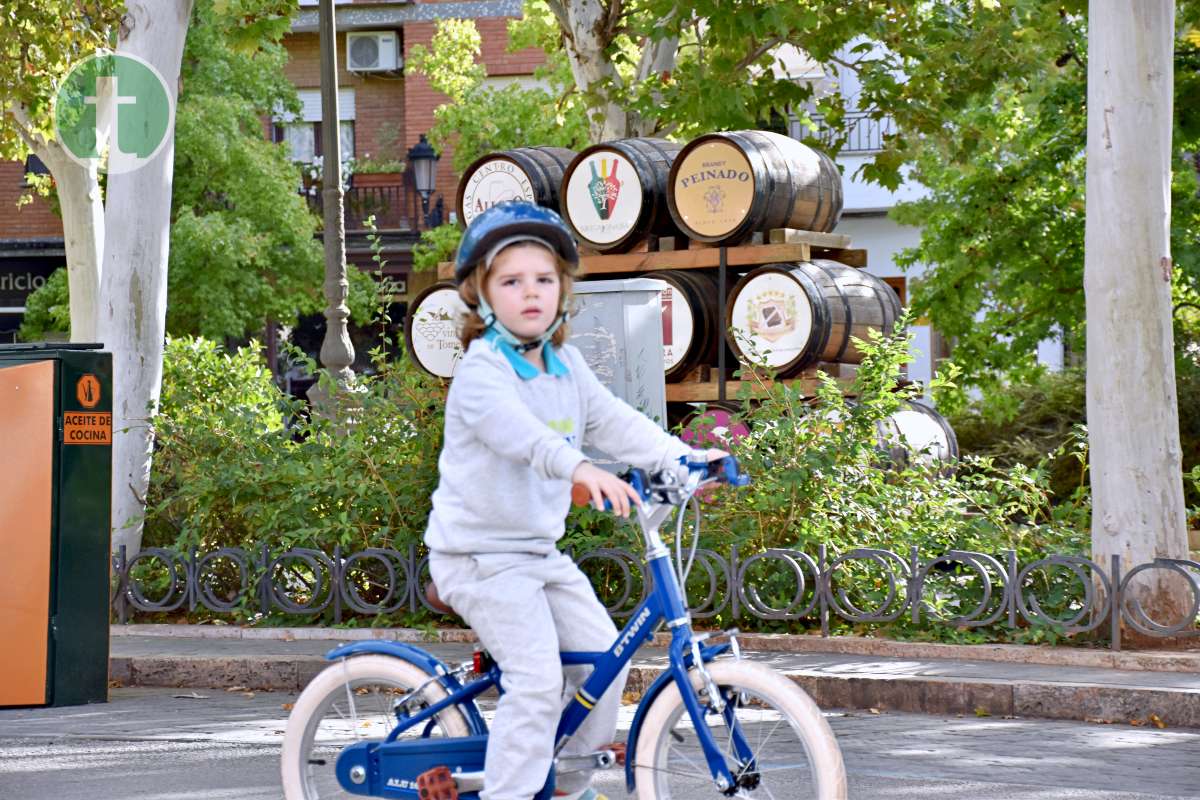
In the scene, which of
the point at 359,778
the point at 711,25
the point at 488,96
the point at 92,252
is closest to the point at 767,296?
the point at 711,25

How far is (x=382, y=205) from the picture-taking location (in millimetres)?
31984

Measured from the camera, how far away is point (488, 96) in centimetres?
2653

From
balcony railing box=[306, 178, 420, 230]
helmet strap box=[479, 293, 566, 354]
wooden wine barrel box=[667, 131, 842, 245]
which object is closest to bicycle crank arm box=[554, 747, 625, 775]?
helmet strap box=[479, 293, 566, 354]

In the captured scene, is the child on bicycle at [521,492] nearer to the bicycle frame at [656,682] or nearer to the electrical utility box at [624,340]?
the bicycle frame at [656,682]

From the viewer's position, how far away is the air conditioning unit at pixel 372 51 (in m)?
32.4

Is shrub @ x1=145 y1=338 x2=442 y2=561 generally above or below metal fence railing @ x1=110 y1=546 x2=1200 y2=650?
above

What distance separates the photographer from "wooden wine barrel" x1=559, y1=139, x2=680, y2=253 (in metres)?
11.6

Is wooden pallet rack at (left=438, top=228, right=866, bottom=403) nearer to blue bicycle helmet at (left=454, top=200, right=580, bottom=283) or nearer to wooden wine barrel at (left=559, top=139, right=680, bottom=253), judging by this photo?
wooden wine barrel at (left=559, top=139, right=680, bottom=253)

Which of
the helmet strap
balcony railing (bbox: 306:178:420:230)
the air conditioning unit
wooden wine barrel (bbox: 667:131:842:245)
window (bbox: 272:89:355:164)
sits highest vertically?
the air conditioning unit

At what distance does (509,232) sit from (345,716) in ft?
4.27

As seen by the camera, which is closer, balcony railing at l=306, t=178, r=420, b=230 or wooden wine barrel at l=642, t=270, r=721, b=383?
wooden wine barrel at l=642, t=270, r=721, b=383

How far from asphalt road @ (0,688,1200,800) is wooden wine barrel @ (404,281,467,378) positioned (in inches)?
204

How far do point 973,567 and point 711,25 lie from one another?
6.10 metres

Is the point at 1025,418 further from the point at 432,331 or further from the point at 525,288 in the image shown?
the point at 525,288
